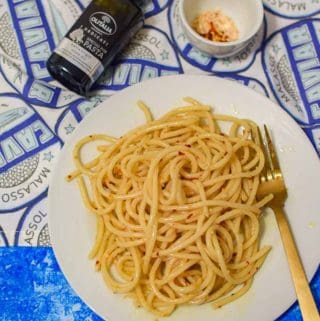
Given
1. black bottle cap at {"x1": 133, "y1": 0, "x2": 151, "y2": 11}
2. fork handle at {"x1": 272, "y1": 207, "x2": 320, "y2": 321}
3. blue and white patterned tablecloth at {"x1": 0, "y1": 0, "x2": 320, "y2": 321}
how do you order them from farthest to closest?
black bottle cap at {"x1": 133, "y1": 0, "x2": 151, "y2": 11} → blue and white patterned tablecloth at {"x1": 0, "y1": 0, "x2": 320, "y2": 321} → fork handle at {"x1": 272, "y1": 207, "x2": 320, "y2": 321}

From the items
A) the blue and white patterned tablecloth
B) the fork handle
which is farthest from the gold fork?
the blue and white patterned tablecloth

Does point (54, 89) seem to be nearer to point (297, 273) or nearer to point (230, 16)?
point (230, 16)

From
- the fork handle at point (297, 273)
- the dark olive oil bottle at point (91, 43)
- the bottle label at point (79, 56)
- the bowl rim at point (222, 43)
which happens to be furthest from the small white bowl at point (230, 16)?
the fork handle at point (297, 273)

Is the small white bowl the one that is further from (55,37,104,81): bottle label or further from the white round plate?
(55,37,104,81): bottle label

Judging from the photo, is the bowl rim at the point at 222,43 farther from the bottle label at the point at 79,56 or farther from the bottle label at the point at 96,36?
the bottle label at the point at 79,56

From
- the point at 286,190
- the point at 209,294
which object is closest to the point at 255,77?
the point at 286,190

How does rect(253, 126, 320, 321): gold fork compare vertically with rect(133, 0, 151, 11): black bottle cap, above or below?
below

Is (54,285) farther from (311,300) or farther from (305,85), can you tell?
(305,85)
